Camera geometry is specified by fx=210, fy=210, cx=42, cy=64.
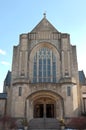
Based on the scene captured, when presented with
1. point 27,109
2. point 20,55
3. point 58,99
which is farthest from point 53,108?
point 20,55

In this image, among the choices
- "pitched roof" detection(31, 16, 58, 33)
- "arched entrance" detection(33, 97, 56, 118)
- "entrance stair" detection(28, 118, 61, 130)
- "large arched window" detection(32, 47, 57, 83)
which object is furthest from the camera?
"pitched roof" detection(31, 16, 58, 33)

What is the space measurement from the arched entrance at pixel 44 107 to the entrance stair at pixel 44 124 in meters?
3.44

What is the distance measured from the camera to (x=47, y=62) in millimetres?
36594

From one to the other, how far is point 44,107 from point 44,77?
509 centimetres

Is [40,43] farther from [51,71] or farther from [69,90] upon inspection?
[69,90]

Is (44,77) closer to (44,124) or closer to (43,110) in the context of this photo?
(43,110)

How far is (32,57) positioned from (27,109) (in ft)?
Answer: 31.0

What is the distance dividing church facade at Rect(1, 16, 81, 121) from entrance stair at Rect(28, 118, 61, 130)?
65.6 inches

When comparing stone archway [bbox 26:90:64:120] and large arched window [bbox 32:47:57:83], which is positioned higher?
large arched window [bbox 32:47:57:83]

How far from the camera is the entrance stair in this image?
28.4 m

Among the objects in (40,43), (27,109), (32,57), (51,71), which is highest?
(40,43)

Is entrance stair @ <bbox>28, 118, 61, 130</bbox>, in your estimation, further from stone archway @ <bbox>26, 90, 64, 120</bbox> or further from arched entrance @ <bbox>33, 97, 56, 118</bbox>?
arched entrance @ <bbox>33, 97, 56, 118</bbox>

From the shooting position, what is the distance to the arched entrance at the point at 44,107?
111 ft

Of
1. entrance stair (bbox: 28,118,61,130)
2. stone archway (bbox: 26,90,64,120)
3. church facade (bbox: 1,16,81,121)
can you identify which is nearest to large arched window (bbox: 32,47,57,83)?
church facade (bbox: 1,16,81,121)
